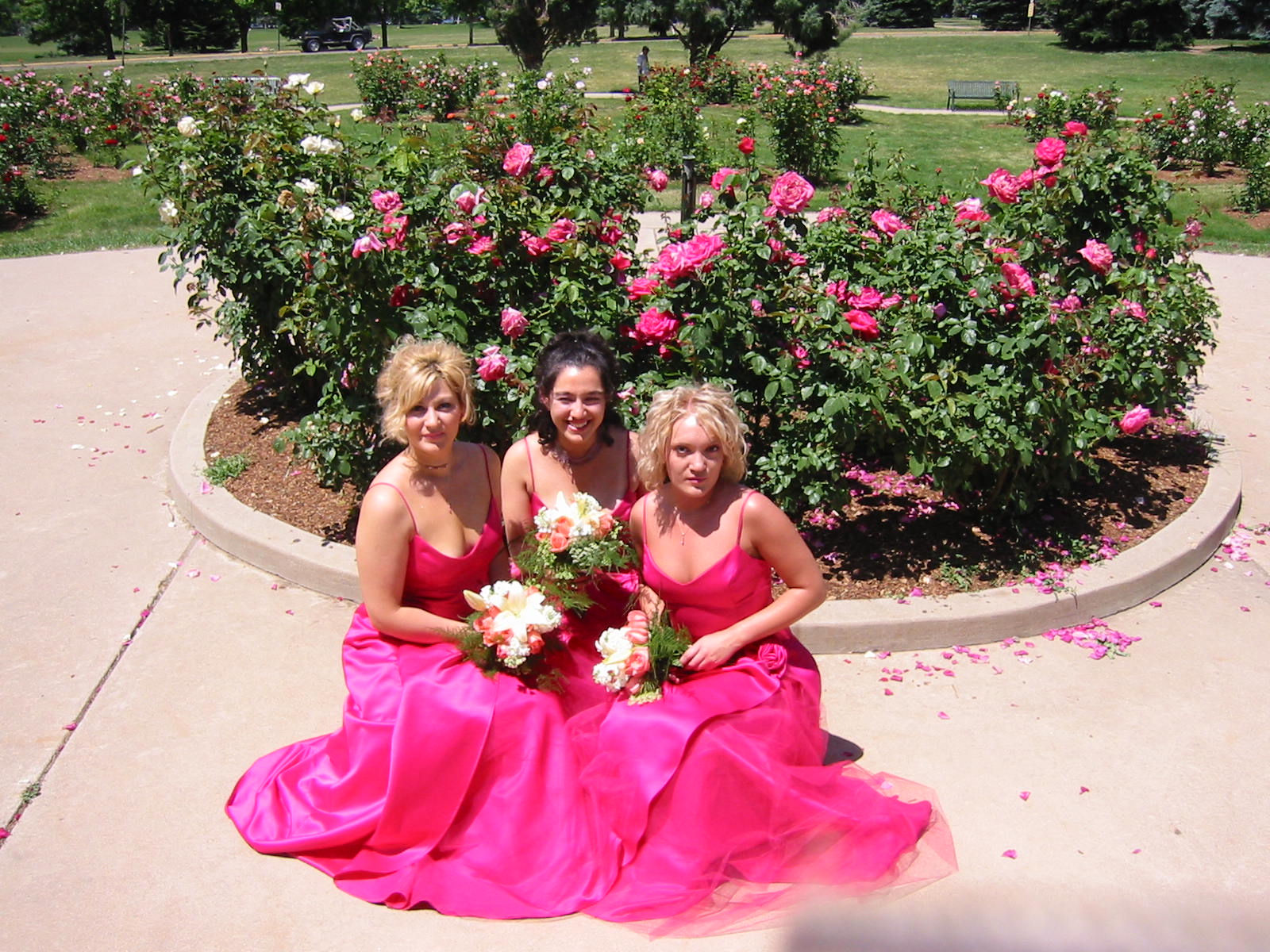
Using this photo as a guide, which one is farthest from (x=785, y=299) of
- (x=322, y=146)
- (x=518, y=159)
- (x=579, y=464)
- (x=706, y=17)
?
(x=706, y=17)

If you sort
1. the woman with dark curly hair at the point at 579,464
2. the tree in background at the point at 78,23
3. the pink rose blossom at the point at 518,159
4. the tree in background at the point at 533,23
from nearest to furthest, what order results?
1. the woman with dark curly hair at the point at 579,464
2. the pink rose blossom at the point at 518,159
3. the tree in background at the point at 533,23
4. the tree in background at the point at 78,23

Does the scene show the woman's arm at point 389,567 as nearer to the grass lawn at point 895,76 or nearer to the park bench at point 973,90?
the grass lawn at point 895,76

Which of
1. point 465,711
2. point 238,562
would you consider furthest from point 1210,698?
point 238,562

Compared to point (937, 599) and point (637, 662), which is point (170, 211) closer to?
point (637, 662)

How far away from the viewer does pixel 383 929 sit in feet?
9.50

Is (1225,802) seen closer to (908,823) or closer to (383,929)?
(908,823)

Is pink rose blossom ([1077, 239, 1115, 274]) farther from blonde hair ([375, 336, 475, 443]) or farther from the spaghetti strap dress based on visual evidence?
blonde hair ([375, 336, 475, 443])

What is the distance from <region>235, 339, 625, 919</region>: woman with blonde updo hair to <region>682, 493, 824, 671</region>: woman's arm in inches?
19.8

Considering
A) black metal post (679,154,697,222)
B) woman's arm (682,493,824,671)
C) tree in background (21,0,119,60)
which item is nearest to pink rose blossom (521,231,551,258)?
woman's arm (682,493,824,671)

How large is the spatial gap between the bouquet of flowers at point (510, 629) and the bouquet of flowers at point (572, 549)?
0.07 metres

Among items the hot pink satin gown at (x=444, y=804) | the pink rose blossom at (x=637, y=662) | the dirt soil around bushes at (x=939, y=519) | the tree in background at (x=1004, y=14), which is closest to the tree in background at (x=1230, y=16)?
the tree in background at (x=1004, y=14)

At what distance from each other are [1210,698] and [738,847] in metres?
2.03

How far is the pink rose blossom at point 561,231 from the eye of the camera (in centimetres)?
441

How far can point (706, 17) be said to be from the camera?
2606cm
